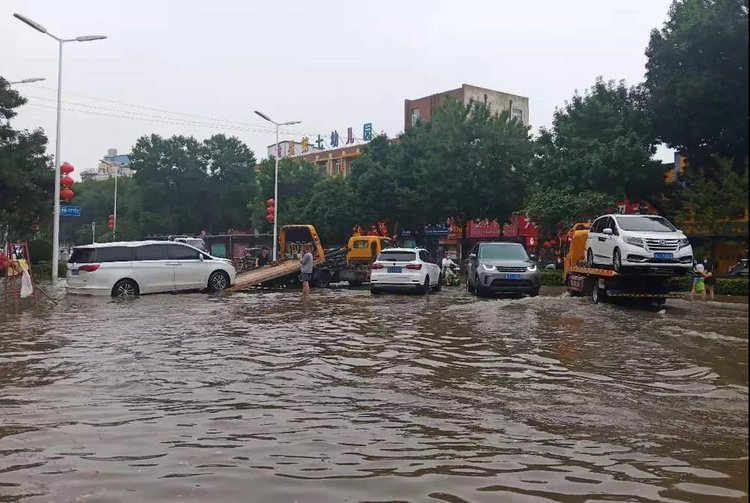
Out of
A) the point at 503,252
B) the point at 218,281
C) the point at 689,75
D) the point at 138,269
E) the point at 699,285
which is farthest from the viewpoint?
the point at 689,75

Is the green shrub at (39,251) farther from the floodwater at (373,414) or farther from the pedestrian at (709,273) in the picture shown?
the pedestrian at (709,273)

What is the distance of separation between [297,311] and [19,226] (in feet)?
70.8

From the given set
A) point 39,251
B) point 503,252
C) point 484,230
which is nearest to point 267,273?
point 503,252

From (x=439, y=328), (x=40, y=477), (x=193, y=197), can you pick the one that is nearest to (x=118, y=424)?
(x=40, y=477)

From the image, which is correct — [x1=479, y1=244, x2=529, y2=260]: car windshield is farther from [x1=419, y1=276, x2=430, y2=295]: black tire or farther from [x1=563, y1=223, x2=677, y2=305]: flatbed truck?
[x1=419, y1=276, x2=430, y2=295]: black tire

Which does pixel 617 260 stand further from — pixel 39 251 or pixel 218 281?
pixel 39 251

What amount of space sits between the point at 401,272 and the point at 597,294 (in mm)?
5953

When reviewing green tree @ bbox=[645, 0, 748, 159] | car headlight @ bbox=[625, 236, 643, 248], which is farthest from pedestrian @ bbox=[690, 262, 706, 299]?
car headlight @ bbox=[625, 236, 643, 248]

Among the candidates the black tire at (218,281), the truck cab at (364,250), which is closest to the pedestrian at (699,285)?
the truck cab at (364,250)

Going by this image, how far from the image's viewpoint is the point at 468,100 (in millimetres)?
56281

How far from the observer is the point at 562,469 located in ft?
14.8

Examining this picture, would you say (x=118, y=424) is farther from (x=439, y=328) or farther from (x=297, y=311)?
(x=297, y=311)

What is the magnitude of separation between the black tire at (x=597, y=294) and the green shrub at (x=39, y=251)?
→ 3033 centimetres

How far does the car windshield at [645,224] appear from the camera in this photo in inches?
560
